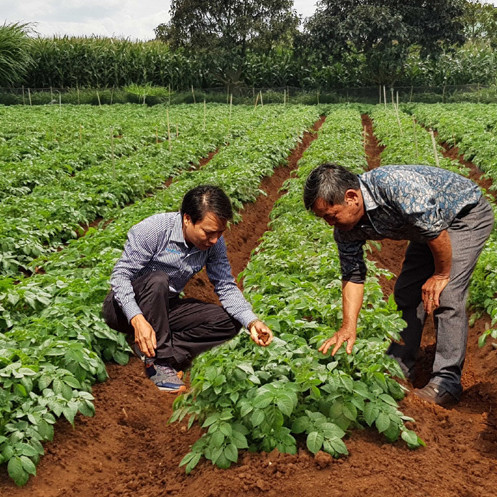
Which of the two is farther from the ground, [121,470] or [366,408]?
[366,408]

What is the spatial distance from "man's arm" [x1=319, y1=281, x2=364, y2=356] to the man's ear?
20.8 inches

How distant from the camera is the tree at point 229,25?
38781 mm

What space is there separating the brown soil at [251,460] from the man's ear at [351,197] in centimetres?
127

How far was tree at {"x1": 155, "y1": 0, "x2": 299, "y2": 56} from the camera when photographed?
127 ft

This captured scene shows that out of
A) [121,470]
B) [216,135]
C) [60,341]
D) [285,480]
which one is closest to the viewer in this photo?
[285,480]

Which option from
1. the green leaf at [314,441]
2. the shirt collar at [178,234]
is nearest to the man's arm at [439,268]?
the green leaf at [314,441]

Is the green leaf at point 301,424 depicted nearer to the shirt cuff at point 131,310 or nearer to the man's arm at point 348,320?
the man's arm at point 348,320

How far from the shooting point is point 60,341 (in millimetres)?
3596

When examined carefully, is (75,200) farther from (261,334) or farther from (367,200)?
(367,200)

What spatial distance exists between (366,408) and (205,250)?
1540 millimetres

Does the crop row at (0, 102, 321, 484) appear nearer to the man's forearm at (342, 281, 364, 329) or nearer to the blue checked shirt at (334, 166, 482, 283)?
the man's forearm at (342, 281, 364, 329)

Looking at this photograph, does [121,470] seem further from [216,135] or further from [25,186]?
[216,135]

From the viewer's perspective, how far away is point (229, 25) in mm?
39125

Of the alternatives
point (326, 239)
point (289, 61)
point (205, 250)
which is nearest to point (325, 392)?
→ point (205, 250)
